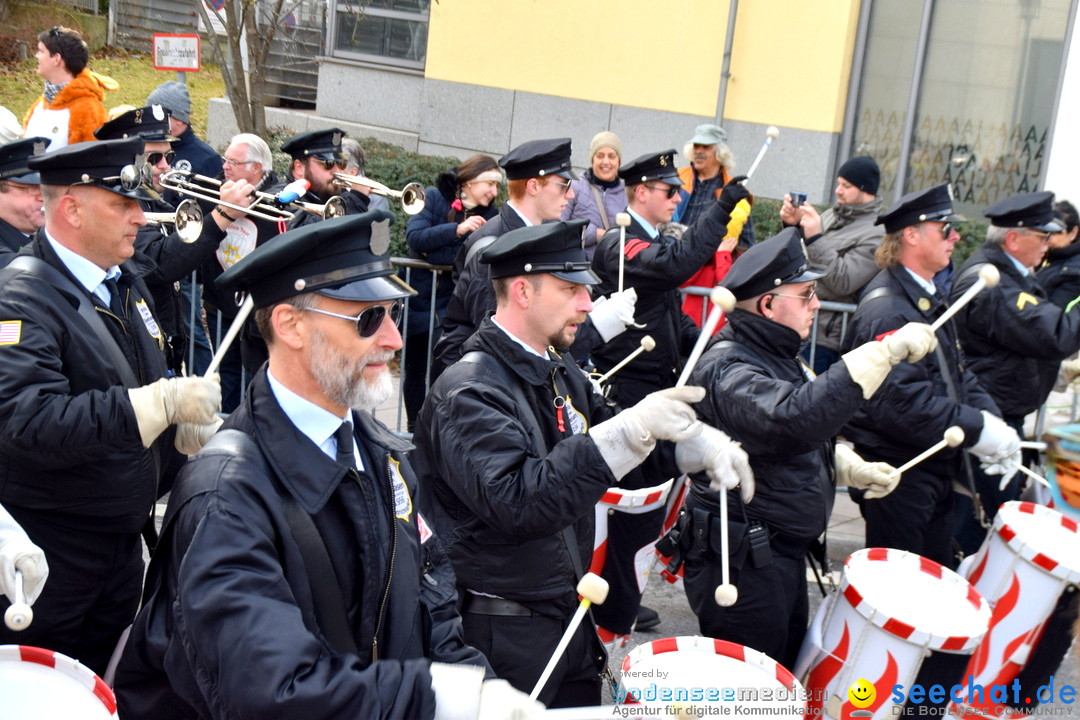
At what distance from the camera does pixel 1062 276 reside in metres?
6.71

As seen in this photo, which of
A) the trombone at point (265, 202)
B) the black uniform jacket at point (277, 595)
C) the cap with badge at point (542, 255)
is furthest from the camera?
the trombone at point (265, 202)

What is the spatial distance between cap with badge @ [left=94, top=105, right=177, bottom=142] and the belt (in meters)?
3.05

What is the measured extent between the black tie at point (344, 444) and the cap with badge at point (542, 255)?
120 cm

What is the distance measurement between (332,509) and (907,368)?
319 cm

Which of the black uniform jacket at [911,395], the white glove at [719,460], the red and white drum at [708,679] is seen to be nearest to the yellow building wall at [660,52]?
the black uniform jacket at [911,395]

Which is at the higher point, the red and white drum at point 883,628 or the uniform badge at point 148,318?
the uniform badge at point 148,318

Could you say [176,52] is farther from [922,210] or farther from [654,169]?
[922,210]

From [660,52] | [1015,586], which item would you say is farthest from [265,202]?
[660,52]

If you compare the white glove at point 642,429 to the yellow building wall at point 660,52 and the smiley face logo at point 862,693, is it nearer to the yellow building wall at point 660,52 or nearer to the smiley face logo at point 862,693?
the smiley face logo at point 862,693

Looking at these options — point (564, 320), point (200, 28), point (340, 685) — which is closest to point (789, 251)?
point (564, 320)

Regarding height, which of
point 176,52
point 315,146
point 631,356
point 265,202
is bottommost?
point 631,356

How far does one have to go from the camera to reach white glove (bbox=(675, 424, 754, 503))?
11.7 ft

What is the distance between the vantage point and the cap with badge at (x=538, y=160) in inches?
223

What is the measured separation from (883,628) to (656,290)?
265 centimetres
